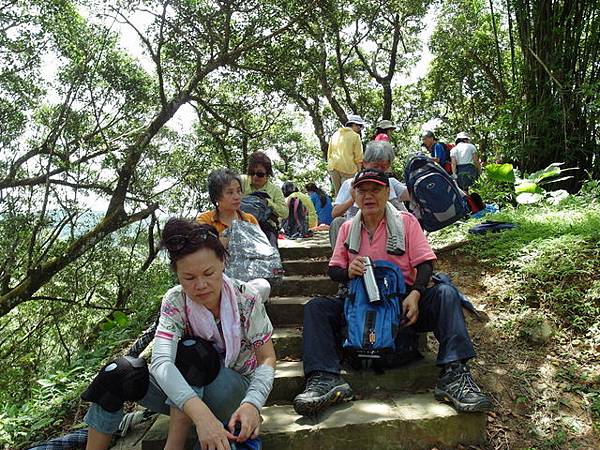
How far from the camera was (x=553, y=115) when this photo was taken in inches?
231

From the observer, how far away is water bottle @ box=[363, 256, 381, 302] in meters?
2.54

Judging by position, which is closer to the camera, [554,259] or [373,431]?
[373,431]

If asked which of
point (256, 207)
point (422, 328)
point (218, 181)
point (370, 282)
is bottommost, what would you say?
point (422, 328)

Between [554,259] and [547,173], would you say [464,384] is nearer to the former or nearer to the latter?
[554,259]

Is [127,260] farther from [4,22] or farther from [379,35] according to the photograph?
[379,35]

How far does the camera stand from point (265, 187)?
4484mm

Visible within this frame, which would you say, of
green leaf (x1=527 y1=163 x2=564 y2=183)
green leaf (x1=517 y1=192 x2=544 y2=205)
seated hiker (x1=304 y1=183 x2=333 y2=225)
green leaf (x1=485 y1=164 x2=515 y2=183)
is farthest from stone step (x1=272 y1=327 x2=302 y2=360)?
seated hiker (x1=304 y1=183 x2=333 y2=225)

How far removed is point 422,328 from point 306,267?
2.09 metres

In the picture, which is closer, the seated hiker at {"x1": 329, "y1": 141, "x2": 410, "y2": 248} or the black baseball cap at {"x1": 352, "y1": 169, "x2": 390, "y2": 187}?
the black baseball cap at {"x1": 352, "y1": 169, "x2": 390, "y2": 187}

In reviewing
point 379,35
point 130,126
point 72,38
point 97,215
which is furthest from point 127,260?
point 379,35

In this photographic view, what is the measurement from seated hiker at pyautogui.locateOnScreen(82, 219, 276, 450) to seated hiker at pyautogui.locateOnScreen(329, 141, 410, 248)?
5.51 feet

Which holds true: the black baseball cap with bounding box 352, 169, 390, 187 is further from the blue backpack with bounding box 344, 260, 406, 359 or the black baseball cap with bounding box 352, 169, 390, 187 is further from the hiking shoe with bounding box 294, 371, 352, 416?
the hiking shoe with bounding box 294, 371, 352, 416

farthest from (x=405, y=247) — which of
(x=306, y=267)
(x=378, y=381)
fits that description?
(x=306, y=267)

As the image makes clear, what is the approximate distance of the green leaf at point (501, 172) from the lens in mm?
5762
